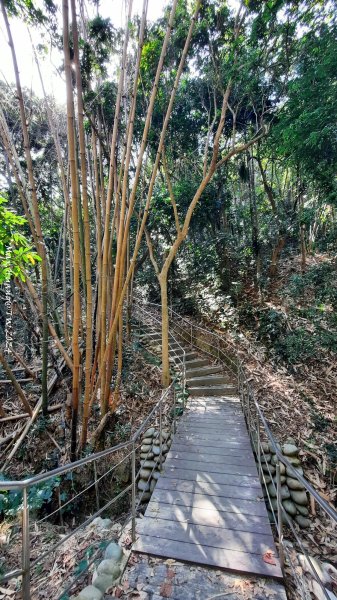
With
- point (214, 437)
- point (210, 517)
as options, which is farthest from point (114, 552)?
point (214, 437)

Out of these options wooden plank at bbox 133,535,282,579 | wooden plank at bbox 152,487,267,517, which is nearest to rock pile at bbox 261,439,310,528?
wooden plank at bbox 152,487,267,517

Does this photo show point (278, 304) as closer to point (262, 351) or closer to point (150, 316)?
point (262, 351)

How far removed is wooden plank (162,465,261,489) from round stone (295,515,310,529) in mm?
A: 812

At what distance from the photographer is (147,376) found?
5.66m

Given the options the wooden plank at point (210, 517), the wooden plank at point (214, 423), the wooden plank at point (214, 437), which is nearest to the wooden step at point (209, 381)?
the wooden plank at point (214, 423)

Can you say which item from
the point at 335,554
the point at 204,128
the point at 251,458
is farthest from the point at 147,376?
the point at 204,128

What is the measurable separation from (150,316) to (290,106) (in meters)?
6.38

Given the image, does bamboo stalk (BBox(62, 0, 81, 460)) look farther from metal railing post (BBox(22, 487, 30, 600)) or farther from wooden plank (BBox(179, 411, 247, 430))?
wooden plank (BBox(179, 411, 247, 430))

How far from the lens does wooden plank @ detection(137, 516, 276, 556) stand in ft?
6.62

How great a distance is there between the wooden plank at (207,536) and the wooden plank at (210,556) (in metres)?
0.04

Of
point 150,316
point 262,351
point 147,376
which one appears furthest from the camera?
point 150,316

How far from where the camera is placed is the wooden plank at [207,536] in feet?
6.62

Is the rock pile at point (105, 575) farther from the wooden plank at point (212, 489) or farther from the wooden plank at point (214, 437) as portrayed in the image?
the wooden plank at point (214, 437)

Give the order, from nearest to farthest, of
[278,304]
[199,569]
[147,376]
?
1. [199,569]
2. [147,376]
3. [278,304]
